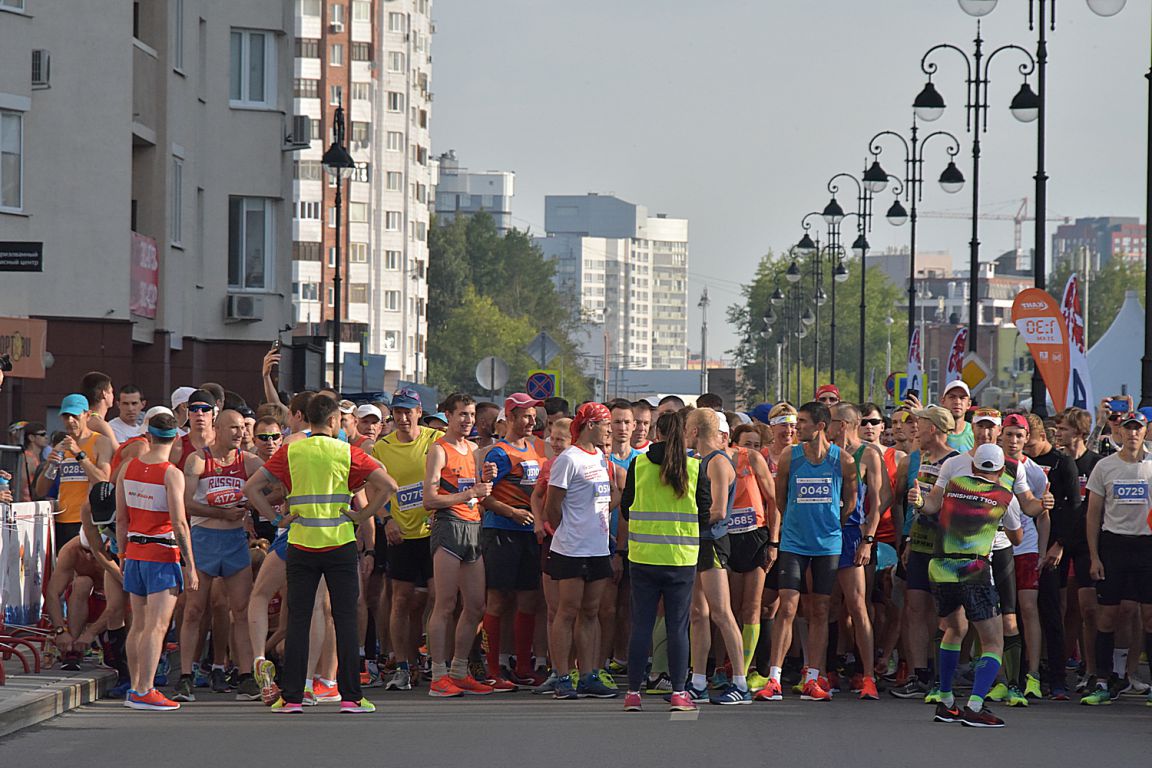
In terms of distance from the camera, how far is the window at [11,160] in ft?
92.3

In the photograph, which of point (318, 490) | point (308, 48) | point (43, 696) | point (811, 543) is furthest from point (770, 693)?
point (308, 48)

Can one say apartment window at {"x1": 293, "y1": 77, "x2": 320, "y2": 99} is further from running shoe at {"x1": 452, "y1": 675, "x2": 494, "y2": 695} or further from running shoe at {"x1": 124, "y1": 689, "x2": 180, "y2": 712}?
running shoe at {"x1": 124, "y1": 689, "x2": 180, "y2": 712}

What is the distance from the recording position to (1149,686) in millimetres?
14273

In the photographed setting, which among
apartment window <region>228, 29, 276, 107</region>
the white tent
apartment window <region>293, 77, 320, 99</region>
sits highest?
apartment window <region>293, 77, 320, 99</region>

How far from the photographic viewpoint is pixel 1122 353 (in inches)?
1730

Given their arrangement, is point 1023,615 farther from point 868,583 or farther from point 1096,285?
point 1096,285

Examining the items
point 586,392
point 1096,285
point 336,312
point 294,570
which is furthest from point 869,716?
point 1096,285

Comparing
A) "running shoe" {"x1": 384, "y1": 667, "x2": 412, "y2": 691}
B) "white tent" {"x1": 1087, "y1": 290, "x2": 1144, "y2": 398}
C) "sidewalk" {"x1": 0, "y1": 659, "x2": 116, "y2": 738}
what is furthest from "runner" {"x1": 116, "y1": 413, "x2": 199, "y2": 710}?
"white tent" {"x1": 1087, "y1": 290, "x2": 1144, "y2": 398}

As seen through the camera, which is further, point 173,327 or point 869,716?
point 173,327

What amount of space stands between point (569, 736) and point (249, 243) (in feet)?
92.9

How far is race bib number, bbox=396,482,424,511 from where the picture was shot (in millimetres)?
13984

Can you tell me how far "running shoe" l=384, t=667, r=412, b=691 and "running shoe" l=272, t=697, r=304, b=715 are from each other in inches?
Result: 59.1

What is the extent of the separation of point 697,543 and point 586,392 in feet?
447

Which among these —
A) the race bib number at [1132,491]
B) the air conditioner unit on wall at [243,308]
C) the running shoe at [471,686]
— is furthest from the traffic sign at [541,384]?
the race bib number at [1132,491]
